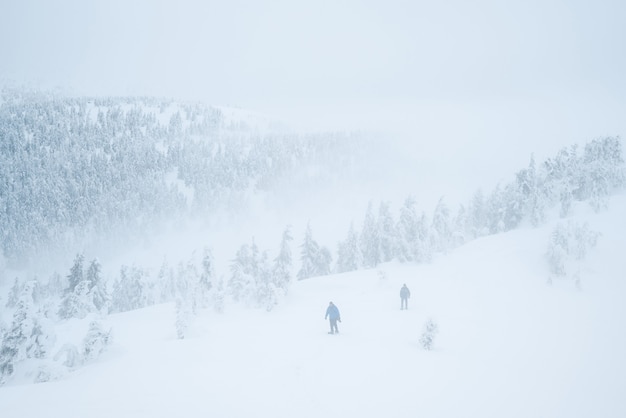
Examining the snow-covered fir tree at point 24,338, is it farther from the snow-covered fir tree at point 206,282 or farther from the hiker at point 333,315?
the hiker at point 333,315

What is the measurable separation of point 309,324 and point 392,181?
12346 cm

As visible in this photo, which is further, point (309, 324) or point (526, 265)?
point (526, 265)

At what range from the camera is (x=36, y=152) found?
342 ft

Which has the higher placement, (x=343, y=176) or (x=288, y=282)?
(x=343, y=176)

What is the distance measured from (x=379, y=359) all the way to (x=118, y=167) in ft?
370

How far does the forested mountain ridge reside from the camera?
8906cm

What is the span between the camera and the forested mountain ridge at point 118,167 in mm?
89062

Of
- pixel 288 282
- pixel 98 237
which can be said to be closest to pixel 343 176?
pixel 98 237

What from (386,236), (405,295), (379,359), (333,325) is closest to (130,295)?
(386,236)

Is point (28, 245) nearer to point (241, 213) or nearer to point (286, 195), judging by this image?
point (241, 213)

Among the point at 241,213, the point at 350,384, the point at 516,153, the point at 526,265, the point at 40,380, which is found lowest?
the point at 40,380

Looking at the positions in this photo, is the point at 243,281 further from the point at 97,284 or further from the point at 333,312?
the point at 97,284

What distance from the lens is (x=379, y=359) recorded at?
13758 mm

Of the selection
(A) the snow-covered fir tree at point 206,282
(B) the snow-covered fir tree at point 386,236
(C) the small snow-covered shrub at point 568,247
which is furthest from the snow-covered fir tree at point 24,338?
(C) the small snow-covered shrub at point 568,247
